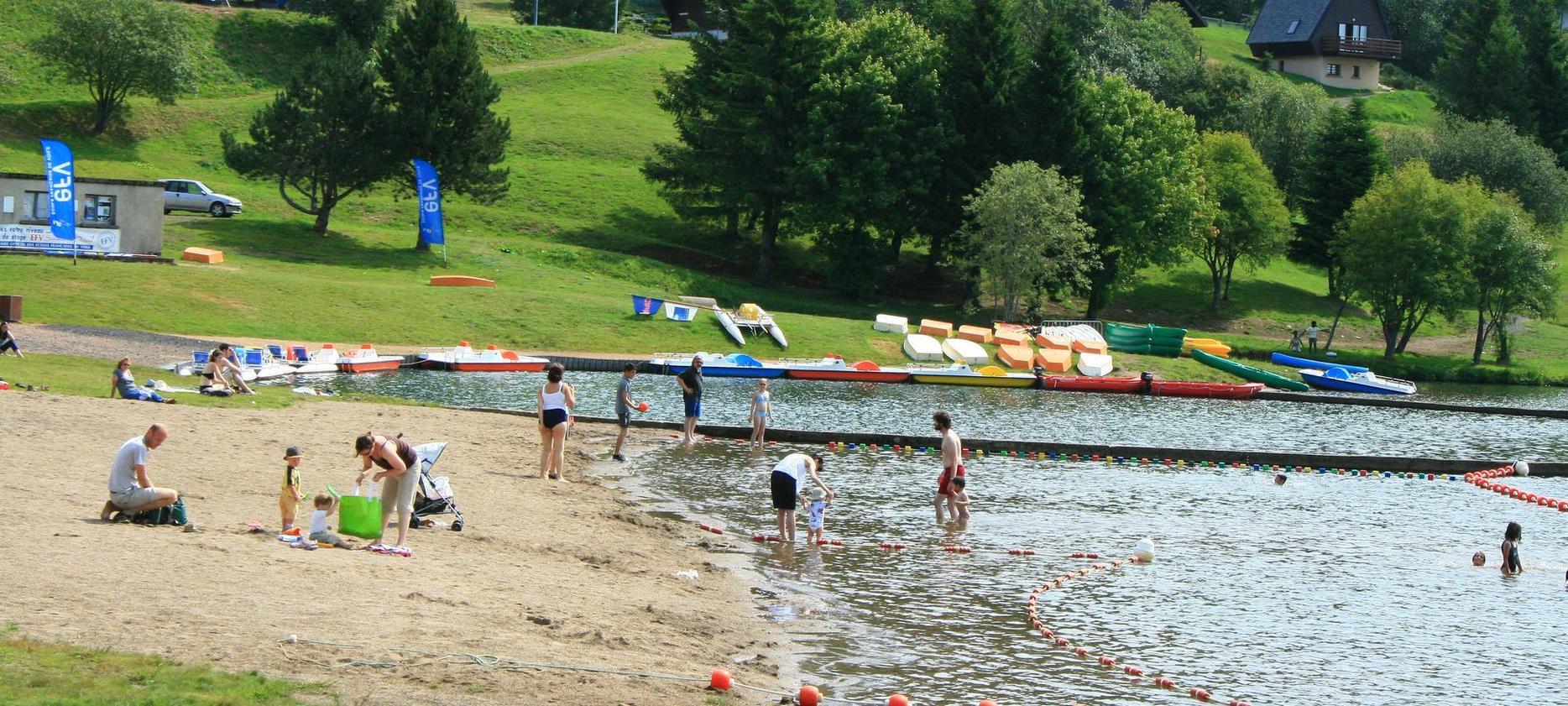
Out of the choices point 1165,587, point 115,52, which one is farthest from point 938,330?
point 115,52

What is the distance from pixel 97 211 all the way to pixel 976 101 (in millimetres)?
41195

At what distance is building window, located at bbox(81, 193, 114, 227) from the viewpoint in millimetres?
53500

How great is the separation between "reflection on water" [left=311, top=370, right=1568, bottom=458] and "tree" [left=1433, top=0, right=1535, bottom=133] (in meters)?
73.0

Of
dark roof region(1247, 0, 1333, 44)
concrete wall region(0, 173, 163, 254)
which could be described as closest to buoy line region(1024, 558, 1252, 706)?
concrete wall region(0, 173, 163, 254)

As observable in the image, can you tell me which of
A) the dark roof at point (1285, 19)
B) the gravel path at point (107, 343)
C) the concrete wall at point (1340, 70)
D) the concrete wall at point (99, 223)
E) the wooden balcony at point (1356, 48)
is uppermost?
the dark roof at point (1285, 19)

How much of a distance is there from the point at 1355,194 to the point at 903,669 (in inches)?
3046

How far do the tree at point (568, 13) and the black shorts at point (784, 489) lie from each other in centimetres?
10084

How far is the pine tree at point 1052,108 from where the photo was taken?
72.9 m

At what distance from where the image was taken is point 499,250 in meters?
69.8

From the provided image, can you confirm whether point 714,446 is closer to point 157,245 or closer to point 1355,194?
point 157,245

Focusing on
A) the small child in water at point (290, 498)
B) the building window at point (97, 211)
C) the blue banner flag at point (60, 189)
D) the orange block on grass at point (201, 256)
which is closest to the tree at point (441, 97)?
the orange block on grass at point (201, 256)

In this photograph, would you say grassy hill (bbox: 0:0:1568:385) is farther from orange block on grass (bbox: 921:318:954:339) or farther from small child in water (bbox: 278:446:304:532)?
small child in water (bbox: 278:446:304:532)

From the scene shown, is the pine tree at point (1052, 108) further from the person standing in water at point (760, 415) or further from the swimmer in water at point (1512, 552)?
the swimmer in water at point (1512, 552)

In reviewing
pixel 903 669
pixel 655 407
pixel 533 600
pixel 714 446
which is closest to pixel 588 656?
pixel 533 600
